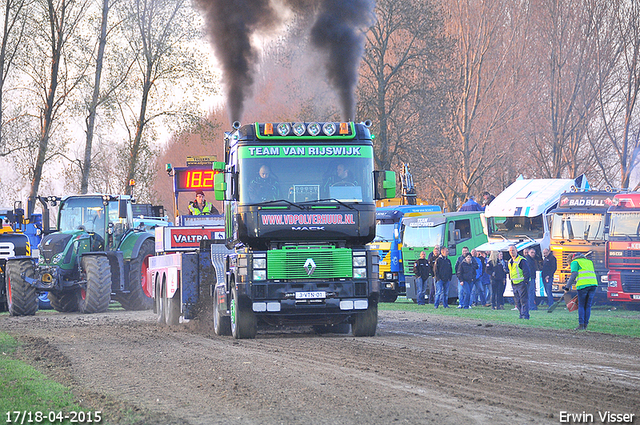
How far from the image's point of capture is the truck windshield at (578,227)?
2670cm

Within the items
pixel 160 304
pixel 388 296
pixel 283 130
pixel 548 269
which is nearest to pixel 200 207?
pixel 160 304

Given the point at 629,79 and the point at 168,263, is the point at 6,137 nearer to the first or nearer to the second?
the point at 168,263

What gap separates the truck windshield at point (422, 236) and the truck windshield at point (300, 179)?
48.7 ft

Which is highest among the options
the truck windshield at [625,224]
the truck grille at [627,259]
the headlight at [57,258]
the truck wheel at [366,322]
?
the truck windshield at [625,224]

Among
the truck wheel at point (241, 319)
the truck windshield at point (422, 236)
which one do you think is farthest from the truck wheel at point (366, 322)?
the truck windshield at point (422, 236)

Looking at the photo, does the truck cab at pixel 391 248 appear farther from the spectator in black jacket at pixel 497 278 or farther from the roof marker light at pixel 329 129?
the roof marker light at pixel 329 129

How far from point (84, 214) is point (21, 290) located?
10.6 ft

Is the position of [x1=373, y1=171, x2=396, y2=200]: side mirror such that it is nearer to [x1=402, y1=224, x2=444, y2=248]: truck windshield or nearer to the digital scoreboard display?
the digital scoreboard display

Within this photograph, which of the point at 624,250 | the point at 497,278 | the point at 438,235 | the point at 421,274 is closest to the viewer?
the point at 624,250

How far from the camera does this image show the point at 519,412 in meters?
8.28

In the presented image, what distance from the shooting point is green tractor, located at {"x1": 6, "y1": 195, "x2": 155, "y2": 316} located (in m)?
23.4

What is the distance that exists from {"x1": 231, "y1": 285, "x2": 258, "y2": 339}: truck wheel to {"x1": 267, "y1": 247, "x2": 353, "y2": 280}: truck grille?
0.78m

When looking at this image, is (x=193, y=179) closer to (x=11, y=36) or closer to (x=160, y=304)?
(x=160, y=304)

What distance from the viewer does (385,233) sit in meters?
30.7
